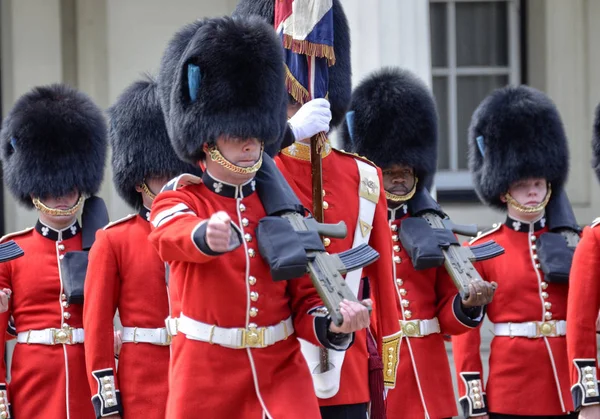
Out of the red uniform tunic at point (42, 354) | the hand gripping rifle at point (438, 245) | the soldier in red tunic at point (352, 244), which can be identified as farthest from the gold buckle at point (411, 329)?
the red uniform tunic at point (42, 354)

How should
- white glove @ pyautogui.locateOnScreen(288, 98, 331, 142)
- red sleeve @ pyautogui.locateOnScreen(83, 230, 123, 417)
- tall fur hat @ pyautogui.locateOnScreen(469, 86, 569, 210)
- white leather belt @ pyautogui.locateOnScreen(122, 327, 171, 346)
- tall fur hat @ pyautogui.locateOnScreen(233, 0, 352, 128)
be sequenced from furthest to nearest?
tall fur hat @ pyautogui.locateOnScreen(469, 86, 569, 210), white leather belt @ pyautogui.locateOnScreen(122, 327, 171, 346), red sleeve @ pyautogui.locateOnScreen(83, 230, 123, 417), tall fur hat @ pyautogui.locateOnScreen(233, 0, 352, 128), white glove @ pyautogui.locateOnScreen(288, 98, 331, 142)

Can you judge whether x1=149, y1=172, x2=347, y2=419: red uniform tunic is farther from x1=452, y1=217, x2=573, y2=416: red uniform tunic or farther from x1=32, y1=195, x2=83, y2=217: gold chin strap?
x1=452, y1=217, x2=573, y2=416: red uniform tunic

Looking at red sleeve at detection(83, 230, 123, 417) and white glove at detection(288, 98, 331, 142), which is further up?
white glove at detection(288, 98, 331, 142)

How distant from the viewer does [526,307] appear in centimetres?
632

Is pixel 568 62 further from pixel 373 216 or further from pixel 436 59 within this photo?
pixel 373 216

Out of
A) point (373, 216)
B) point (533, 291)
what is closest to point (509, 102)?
point (533, 291)

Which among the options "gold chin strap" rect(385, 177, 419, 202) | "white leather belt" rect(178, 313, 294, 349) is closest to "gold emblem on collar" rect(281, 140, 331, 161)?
"white leather belt" rect(178, 313, 294, 349)

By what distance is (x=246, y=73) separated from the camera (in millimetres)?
4613

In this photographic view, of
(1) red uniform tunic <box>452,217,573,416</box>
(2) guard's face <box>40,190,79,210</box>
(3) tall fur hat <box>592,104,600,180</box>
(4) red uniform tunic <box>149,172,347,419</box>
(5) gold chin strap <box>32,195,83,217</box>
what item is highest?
(3) tall fur hat <box>592,104,600,180</box>

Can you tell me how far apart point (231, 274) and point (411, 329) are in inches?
69.7

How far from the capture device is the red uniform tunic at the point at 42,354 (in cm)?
586

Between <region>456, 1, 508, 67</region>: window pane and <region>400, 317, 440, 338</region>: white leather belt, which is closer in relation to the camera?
<region>400, 317, 440, 338</region>: white leather belt

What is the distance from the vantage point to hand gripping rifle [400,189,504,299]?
5.86m

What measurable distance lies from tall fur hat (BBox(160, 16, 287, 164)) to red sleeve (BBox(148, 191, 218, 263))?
21cm
